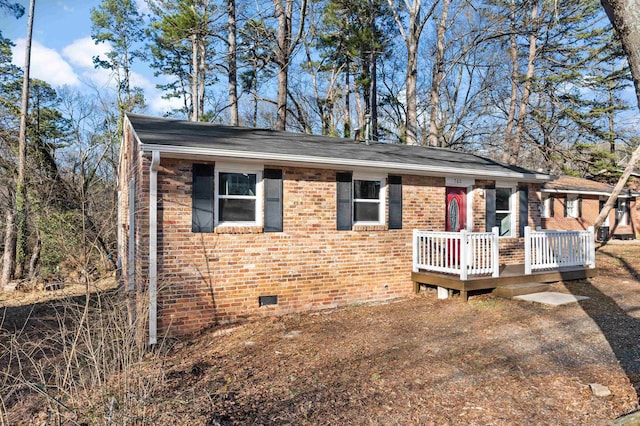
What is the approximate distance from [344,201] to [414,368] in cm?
411

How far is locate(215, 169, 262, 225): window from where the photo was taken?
7211 mm

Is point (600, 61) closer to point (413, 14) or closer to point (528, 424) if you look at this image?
point (413, 14)

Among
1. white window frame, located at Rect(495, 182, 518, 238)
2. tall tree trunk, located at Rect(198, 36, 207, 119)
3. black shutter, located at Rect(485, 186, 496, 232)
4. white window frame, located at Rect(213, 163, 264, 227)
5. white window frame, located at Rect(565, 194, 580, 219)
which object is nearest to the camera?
white window frame, located at Rect(213, 163, 264, 227)

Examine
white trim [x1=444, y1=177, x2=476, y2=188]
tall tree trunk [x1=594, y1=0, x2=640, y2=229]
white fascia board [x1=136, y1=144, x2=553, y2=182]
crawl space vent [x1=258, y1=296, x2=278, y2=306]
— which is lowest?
crawl space vent [x1=258, y1=296, x2=278, y2=306]

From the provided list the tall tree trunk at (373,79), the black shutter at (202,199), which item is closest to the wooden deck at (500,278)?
the black shutter at (202,199)

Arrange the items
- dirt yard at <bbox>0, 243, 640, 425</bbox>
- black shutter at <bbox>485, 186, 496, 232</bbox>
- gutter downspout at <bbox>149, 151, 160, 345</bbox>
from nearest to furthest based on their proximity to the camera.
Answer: dirt yard at <bbox>0, 243, 640, 425</bbox> < gutter downspout at <bbox>149, 151, 160, 345</bbox> < black shutter at <bbox>485, 186, 496, 232</bbox>

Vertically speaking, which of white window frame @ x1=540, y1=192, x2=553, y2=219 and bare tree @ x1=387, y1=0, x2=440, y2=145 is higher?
bare tree @ x1=387, y1=0, x2=440, y2=145

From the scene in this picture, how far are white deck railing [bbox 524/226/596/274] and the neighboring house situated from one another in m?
10.5

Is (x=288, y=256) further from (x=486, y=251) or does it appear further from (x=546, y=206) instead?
(x=546, y=206)

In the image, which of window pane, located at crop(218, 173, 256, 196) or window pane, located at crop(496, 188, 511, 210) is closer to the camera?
window pane, located at crop(218, 173, 256, 196)

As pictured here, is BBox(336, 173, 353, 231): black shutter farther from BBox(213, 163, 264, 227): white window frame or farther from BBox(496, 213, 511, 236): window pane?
BBox(496, 213, 511, 236): window pane

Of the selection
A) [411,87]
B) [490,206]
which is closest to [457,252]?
[490,206]

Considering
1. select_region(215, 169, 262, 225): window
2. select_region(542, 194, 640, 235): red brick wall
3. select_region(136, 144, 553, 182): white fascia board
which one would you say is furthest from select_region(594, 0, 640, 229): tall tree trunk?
select_region(542, 194, 640, 235): red brick wall

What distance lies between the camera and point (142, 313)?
412 cm
